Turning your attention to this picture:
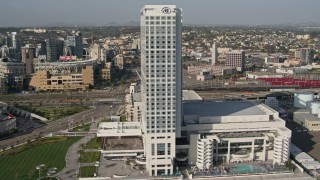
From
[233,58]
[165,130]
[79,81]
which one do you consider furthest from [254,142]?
[233,58]

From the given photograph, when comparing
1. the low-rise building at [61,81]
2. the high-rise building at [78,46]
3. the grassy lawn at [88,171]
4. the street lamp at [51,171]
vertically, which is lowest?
the street lamp at [51,171]

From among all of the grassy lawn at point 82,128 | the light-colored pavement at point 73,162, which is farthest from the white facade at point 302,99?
the light-colored pavement at point 73,162

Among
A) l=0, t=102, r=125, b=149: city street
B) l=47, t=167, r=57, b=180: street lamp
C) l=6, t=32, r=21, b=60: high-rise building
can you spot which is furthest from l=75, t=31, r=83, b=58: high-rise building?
l=47, t=167, r=57, b=180: street lamp

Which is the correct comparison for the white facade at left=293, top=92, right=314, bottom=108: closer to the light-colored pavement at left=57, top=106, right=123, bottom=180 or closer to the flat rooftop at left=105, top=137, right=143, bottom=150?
the flat rooftop at left=105, top=137, right=143, bottom=150

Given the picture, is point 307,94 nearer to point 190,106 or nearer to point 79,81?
point 190,106

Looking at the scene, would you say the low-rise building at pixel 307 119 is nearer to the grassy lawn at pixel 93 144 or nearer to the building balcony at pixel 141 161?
the building balcony at pixel 141 161

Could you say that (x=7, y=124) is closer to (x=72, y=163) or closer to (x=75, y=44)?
(x=72, y=163)
